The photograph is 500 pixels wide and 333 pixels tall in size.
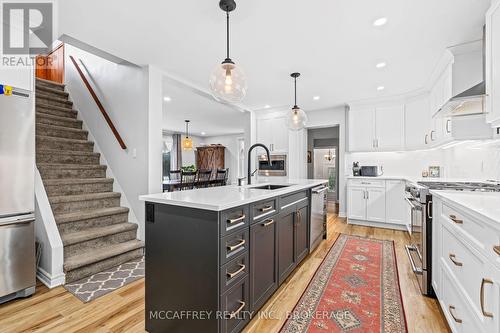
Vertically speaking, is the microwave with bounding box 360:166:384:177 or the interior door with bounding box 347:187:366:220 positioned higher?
the microwave with bounding box 360:166:384:177

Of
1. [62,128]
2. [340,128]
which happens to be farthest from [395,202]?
[62,128]

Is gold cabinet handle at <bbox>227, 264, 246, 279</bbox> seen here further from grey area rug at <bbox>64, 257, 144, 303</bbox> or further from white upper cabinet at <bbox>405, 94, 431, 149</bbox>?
white upper cabinet at <bbox>405, 94, 431, 149</bbox>

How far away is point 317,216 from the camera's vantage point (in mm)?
3111

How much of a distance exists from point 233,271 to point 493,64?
2.40 m

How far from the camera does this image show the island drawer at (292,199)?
2.13 metres

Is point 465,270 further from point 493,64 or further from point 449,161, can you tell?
point 449,161

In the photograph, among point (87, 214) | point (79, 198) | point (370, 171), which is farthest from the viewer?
point (370, 171)

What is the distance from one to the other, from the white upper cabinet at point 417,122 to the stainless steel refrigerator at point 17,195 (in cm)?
542

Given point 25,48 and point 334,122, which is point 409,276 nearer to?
point 334,122

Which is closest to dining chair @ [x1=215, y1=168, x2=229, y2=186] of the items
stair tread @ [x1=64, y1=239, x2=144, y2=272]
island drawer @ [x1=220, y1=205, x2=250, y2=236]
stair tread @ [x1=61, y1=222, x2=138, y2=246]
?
stair tread @ [x1=61, y1=222, x2=138, y2=246]

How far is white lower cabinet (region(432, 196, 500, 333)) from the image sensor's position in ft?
3.22

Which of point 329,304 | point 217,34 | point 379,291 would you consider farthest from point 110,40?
point 379,291

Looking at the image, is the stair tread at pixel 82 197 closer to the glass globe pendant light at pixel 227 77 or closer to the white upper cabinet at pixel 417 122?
Answer: the glass globe pendant light at pixel 227 77

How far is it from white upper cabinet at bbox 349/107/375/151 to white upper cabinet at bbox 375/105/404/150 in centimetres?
9
